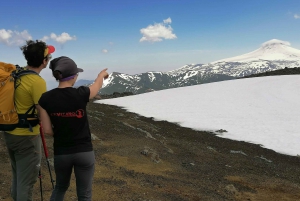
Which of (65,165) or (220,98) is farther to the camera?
(220,98)

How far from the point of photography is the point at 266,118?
32188mm

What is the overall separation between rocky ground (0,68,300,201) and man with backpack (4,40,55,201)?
10.4 ft

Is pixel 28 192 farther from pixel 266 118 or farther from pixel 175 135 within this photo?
pixel 266 118

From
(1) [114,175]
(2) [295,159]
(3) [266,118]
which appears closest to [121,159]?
(1) [114,175]

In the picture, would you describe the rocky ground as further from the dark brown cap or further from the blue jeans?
the dark brown cap

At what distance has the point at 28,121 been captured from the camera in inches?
185

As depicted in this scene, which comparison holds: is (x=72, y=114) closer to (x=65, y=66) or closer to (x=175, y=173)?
(x=65, y=66)

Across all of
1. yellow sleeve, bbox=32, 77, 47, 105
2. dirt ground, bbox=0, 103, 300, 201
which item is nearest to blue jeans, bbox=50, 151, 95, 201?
yellow sleeve, bbox=32, 77, 47, 105

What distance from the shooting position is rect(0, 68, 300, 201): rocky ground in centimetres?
909

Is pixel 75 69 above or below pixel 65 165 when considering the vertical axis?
above

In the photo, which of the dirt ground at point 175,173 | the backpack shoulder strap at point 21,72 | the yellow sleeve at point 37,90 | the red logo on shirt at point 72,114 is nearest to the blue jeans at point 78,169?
the red logo on shirt at point 72,114

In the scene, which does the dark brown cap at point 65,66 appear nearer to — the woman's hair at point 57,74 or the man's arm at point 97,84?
the woman's hair at point 57,74

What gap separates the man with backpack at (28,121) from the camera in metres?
4.55

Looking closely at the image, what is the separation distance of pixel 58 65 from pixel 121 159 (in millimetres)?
9514
